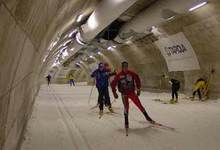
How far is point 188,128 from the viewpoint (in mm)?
8672

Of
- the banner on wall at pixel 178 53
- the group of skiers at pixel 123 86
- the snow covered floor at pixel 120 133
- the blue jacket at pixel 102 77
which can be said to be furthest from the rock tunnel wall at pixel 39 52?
the blue jacket at pixel 102 77

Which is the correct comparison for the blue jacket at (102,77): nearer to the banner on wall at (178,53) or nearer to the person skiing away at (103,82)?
the person skiing away at (103,82)

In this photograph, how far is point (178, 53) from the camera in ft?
60.0

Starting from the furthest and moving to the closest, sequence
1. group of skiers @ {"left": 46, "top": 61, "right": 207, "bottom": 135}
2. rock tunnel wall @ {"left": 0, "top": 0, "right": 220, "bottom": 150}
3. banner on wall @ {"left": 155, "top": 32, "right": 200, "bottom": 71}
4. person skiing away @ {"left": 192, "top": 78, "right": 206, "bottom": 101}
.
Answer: banner on wall @ {"left": 155, "top": 32, "right": 200, "bottom": 71}
person skiing away @ {"left": 192, "top": 78, "right": 206, "bottom": 101}
group of skiers @ {"left": 46, "top": 61, "right": 207, "bottom": 135}
rock tunnel wall @ {"left": 0, "top": 0, "right": 220, "bottom": 150}

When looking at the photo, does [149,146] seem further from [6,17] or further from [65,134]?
[6,17]

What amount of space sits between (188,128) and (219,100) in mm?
7109

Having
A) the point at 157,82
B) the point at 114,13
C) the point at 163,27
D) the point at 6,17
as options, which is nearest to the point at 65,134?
the point at 114,13

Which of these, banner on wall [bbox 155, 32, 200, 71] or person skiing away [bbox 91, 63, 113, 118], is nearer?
person skiing away [bbox 91, 63, 113, 118]

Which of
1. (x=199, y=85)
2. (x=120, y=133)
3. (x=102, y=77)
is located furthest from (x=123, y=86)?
(x=199, y=85)

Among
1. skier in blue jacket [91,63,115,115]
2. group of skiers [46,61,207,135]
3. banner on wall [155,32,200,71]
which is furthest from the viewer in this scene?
banner on wall [155,32,200,71]

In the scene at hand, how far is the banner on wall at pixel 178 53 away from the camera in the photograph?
17172 millimetres

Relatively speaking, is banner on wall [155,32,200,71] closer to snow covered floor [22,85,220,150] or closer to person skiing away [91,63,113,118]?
person skiing away [91,63,113,118]

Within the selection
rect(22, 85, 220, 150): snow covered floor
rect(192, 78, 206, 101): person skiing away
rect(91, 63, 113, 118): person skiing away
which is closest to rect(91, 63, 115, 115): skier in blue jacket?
rect(91, 63, 113, 118): person skiing away

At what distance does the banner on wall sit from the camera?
1717 cm
